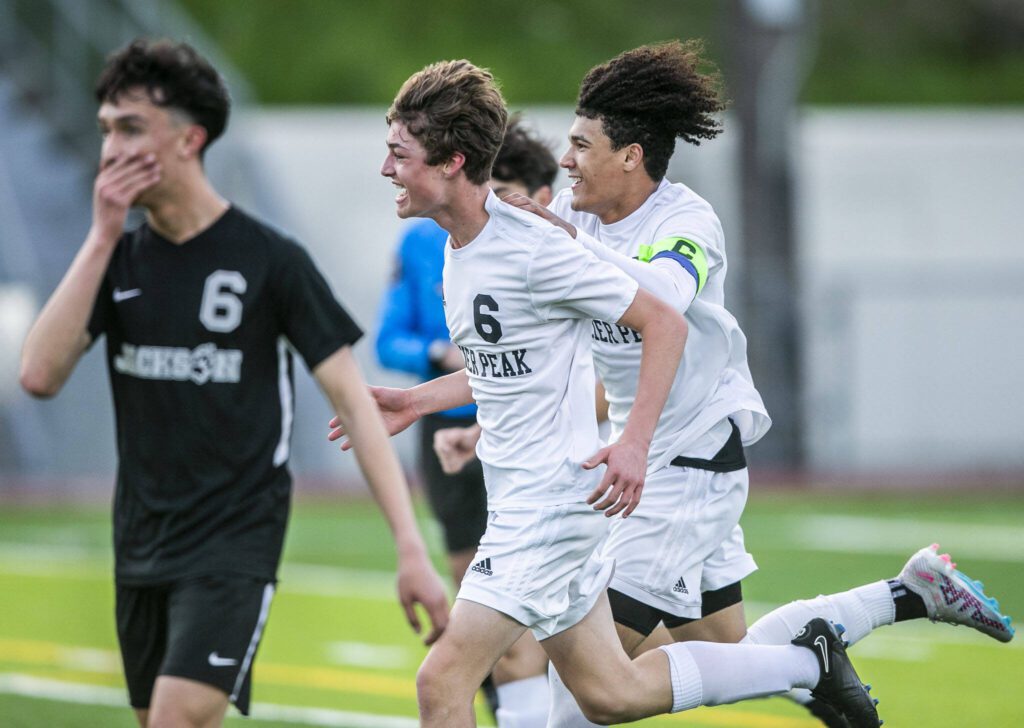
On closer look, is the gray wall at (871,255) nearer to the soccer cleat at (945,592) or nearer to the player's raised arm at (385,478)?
the soccer cleat at (945,592)

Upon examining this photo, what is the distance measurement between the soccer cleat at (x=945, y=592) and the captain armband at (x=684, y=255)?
1.26 meters

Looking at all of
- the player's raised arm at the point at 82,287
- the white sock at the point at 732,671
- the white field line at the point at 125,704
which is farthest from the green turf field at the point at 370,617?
the player's raised arm at the point at 82,287

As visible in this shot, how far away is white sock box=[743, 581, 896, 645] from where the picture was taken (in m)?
5.25

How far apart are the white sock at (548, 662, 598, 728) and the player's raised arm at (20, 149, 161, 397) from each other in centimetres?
169

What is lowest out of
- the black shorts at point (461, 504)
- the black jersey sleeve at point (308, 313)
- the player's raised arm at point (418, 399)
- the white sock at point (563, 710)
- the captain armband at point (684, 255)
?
the white sock at point (563, 710)

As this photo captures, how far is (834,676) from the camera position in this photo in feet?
16.5

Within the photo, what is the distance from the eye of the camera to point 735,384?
518 centimetres

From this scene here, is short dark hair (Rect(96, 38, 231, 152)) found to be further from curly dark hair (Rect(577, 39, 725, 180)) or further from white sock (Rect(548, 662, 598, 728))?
white sock (Rect(548, 662, 598, 728))

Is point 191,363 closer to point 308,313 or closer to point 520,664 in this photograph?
point 308,313

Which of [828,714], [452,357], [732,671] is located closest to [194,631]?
[732,671]

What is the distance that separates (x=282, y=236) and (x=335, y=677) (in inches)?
163

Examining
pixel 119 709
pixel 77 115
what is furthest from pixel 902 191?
pixel 119 709

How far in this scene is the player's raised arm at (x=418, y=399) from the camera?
192 inches

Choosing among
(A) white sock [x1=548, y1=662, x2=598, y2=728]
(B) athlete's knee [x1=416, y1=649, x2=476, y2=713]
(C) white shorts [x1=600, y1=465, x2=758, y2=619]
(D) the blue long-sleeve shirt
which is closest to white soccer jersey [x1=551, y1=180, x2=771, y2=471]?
(C) white shorts [x1=600, y1=465, x2=758, y2=619]
